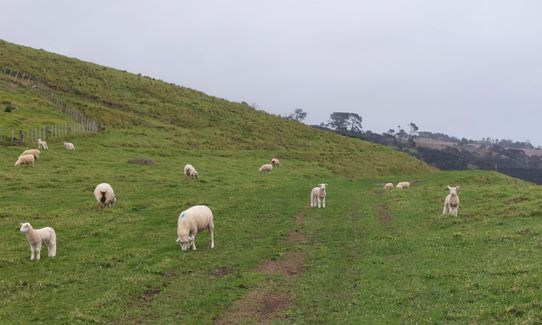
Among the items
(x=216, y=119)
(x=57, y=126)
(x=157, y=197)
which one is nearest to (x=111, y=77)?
(x=216, y=119)

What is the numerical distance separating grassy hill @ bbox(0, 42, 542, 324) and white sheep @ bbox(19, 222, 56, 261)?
0.37 meters

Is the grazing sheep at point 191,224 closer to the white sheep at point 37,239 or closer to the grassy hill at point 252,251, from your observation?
the grassy hill at point 252,251

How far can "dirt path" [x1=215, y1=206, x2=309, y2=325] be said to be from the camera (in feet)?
41.8

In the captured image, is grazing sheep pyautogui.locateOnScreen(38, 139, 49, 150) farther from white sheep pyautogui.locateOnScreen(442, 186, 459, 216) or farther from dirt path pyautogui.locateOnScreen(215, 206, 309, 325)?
white sheep pyautogui.locateOnScreen(442, 186, 459, 216)

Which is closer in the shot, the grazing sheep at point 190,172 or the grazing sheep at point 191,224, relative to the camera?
the grazing sheep at point 191,224

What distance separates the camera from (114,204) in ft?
92.9

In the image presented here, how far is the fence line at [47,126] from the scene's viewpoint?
47484 millimetres

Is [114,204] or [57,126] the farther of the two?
[57,126]

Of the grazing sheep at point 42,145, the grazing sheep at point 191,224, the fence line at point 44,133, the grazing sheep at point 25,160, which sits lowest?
the grazing sheep at point 191,224

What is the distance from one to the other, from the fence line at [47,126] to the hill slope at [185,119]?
2094 mm

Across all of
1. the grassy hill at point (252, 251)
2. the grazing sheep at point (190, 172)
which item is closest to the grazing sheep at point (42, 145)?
the grassy hill at point (252, 251)

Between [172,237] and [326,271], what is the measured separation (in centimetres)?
773

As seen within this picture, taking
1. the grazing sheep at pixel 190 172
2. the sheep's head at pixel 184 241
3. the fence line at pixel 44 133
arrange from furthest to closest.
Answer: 1. the fence line at pixel 44 133
2. the grazing sheep at pixel 190 172
3. the sheep's head at pixel 184 241

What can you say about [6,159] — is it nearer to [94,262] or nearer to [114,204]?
[114,204]
